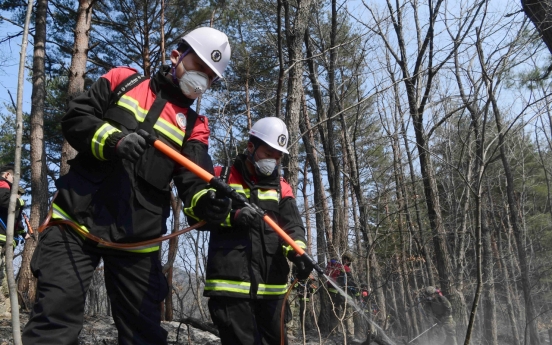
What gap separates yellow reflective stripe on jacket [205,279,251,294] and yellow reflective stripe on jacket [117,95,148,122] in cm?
132

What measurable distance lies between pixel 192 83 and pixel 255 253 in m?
1.38

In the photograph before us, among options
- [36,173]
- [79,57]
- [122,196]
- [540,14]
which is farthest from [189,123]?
[36,173]

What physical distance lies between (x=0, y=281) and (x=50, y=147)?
362 inches

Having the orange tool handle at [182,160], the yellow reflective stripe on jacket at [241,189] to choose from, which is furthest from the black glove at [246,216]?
the yellow reflective stripe on jacket at [241,189]

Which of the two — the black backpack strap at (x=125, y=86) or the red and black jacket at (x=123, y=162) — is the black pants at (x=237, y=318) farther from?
the black backpack strap at (x=125, y=86)

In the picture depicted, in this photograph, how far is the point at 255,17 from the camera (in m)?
12.0

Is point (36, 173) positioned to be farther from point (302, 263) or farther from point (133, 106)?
point (133, 106)

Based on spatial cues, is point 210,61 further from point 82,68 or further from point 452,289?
point 452,289

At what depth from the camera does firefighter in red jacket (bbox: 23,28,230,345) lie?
243 cm

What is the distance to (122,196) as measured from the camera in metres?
2.65

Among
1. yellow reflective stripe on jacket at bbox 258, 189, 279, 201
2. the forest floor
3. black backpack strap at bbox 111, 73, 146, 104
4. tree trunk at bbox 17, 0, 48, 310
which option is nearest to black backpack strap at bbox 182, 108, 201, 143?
black backpack strap at bbox 111, 73, 146, 104

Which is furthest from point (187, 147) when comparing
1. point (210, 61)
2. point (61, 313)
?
point (61, 313)

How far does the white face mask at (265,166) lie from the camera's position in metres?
3.93

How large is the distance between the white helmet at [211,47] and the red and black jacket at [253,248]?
1.01 meters
